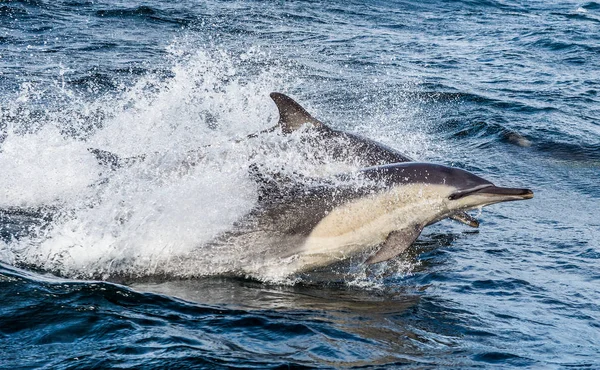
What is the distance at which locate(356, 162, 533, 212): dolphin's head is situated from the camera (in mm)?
8633

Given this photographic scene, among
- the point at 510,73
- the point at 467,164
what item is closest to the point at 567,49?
the point at 510,73

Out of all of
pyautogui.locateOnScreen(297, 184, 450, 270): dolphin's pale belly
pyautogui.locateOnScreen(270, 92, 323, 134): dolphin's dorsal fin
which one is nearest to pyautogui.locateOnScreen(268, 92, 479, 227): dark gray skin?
pyautogui.locateOnScreen(270, 92, 323, 134): dolphin's dorsal fin

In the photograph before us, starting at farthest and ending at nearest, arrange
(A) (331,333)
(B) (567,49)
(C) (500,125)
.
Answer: (B) (567,49) < (C) (500,125) < (A) (331,333)

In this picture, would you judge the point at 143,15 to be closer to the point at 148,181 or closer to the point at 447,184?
the point at 148,181

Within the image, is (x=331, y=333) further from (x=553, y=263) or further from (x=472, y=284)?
(x=553, y=263)

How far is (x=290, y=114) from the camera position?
10.1m

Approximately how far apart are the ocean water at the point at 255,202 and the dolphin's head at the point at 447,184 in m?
Result: 0.78

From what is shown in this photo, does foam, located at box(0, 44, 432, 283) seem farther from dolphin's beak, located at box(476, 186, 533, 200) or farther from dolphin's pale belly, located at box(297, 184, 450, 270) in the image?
dolphin's beak, located at box(476, 186, 533, 200)

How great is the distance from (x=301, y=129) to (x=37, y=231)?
3.19 m

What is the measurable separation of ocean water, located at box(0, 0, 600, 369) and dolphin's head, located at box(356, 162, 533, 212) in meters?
0.78

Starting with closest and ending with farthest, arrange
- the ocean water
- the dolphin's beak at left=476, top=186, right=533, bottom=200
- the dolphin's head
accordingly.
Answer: the ocean water < the dolphin's beak at left=476, top=186, right=533, bottom=200 < the dolphin's head

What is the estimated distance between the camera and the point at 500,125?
1597 centimetres

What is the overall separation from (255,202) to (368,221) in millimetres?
1124

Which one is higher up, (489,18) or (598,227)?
(489,18)
